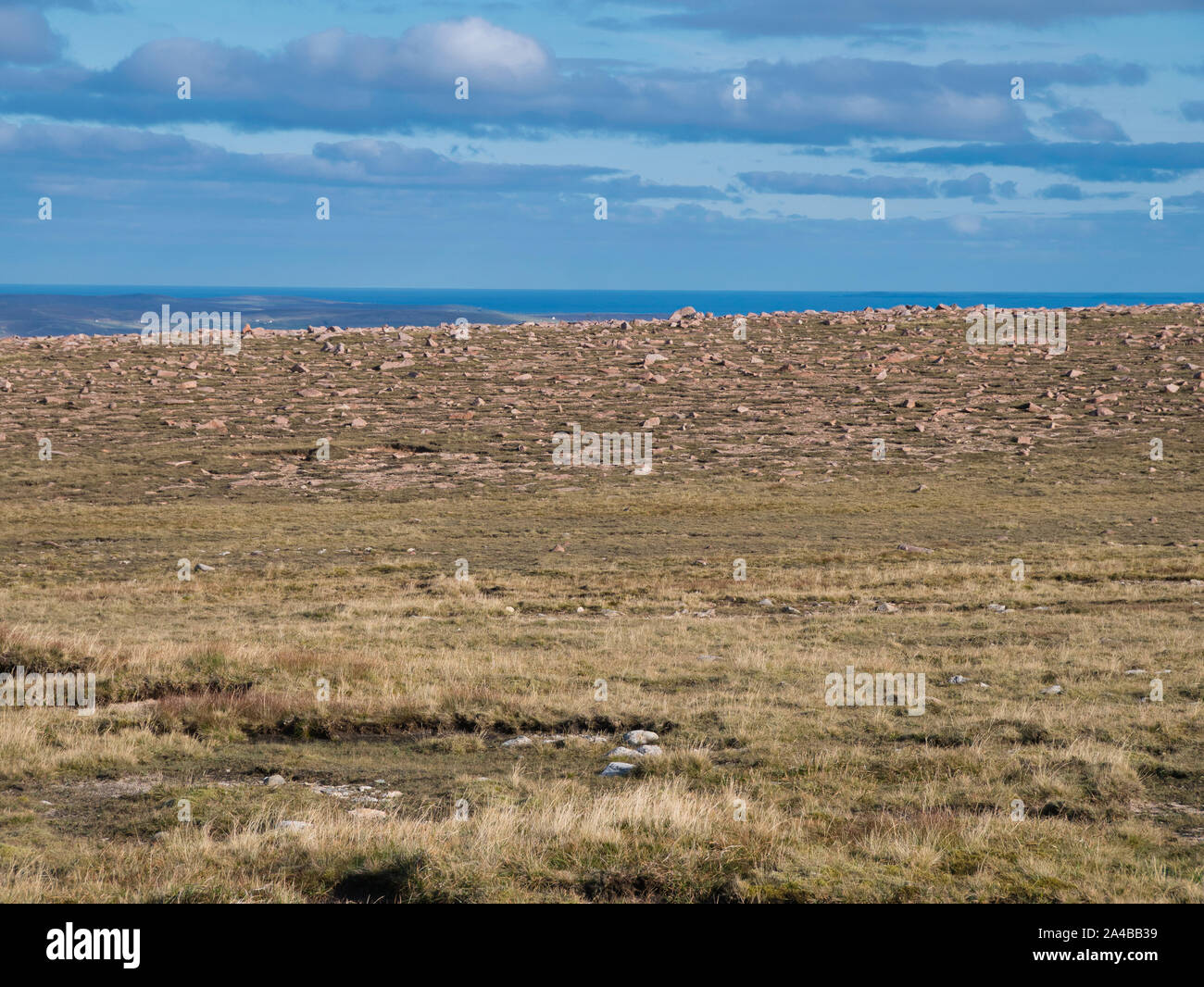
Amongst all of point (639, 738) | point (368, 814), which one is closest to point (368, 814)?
point (368, 814)

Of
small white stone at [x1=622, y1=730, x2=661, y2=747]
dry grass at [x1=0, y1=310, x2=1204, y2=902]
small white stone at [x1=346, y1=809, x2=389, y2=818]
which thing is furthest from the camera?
small white stone at [x1=622, y1=730, x2=661, y2=747]

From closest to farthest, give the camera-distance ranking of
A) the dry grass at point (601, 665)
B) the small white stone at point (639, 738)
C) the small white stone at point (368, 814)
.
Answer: the dry grass at point (601, 665)
the small white stone at point (368, 814)
the small white stone at point (639, 738)

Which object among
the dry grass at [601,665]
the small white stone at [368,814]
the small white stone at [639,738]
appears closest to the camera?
the dry grass at [601,665]

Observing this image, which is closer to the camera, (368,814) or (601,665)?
(368,814)

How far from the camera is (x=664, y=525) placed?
32281 millimetres

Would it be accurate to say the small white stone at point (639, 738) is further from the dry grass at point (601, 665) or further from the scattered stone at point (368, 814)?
the scattered stone at point (368, 814)

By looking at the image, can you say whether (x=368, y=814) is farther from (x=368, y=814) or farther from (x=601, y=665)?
(x=601, y=665)

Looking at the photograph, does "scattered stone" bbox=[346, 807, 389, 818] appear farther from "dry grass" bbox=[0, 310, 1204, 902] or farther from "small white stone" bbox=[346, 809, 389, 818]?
"dry grass" bbox=[0, 310, 1204, 902]

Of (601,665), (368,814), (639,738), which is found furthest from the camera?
(601,665)

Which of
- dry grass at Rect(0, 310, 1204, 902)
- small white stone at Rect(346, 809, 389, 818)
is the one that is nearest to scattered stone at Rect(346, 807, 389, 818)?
small white stone at Rect(346, 809, 389, 818)

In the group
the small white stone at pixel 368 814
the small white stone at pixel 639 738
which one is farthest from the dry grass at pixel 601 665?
the small white stone at pixel 368 814

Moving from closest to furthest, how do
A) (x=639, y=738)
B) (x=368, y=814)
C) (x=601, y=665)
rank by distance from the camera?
(x=368, y=814), (x=639, y=738), (x=601, y=665)

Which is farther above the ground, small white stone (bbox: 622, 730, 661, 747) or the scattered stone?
the scattered stone

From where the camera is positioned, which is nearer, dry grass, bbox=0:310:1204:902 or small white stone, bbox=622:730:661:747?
dry grass, bbox=0:310:1204:902
